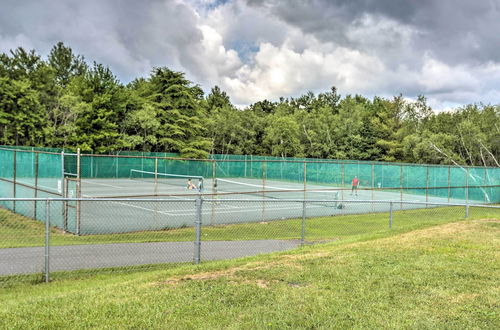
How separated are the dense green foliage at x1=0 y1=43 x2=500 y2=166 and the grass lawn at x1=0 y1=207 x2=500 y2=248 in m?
31.1

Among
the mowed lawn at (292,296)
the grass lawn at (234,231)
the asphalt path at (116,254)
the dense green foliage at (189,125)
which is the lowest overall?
the grass lawn at (234,231)

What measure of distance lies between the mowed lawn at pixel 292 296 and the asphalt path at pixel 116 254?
4.46 feet

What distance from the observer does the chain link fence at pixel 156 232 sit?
9086mm

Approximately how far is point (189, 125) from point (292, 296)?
161 ft

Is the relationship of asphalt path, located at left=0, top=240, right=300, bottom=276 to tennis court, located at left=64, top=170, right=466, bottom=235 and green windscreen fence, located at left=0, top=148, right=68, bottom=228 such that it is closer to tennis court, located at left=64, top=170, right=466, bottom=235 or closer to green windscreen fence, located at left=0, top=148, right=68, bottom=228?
tennis court, located at left=64, top=170, right=466, bottom=235

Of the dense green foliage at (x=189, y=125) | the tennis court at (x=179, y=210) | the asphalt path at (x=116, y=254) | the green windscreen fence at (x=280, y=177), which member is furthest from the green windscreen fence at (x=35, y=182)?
the dense green foliage at (x=189, y=125)

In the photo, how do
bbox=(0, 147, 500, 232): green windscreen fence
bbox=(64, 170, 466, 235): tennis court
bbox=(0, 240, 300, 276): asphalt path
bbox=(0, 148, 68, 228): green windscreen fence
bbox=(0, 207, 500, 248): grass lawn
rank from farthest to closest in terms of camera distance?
bbox=(0, 147, 500, 232): green windscreen fence < bbox=(0, 148, 68, 228): green windscreen fence < bbox=(64, 170, 466, 235): tennis court < bbox=(0, 207, 500, 248): grass lawn < bbox=(0, 240, 300, 276): asphalt path

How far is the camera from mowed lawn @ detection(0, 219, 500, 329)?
461 centimetres

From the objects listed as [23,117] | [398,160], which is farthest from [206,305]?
[398,160]

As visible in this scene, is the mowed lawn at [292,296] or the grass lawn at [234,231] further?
the grass lawn at [234,231]

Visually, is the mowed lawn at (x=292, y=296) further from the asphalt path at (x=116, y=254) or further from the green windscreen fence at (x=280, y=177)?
the green windscreen fence at (x=280, y=177)

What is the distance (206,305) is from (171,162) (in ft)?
99.3

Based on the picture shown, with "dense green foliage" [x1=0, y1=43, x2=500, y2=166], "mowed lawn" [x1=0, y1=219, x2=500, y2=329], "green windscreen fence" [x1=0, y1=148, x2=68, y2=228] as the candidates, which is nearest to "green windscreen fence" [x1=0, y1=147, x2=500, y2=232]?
"green windscreen fence" [x1=0, y1=148, x2=68, y2=228]

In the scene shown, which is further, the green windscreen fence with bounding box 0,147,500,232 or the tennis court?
the green windscreen fence with bounding box 0,147,500,232
